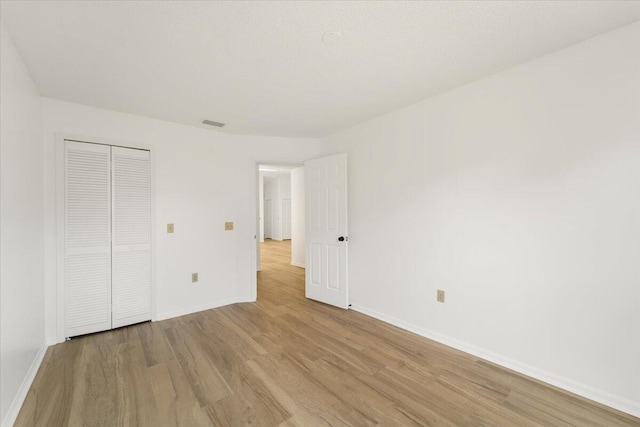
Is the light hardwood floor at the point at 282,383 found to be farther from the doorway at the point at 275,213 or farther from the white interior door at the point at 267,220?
the white interior door at the point at 267,220

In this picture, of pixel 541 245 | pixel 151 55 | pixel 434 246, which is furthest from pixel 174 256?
pixel 541 245

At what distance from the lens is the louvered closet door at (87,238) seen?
2.72 m

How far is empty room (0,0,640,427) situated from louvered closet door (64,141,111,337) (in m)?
0.02

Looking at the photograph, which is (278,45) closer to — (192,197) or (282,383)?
(192,197)

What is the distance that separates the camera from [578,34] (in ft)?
5.84

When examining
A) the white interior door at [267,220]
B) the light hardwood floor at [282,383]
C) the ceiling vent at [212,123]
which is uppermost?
the ceiling vent at [212,123]

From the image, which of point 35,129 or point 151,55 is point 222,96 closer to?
point 151,55

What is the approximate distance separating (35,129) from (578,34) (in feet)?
13.9

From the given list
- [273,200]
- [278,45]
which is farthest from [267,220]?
[278,45]

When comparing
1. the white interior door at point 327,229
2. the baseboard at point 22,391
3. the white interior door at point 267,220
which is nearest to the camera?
the baseboard at point 22,391

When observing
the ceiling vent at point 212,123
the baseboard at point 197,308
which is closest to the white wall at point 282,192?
the baseboard at point 197,308

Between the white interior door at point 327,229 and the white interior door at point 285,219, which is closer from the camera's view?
the white interior door at point 327,229

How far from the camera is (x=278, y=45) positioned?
1.83 m

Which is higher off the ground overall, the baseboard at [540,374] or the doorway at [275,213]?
the doorway at [275,213]
